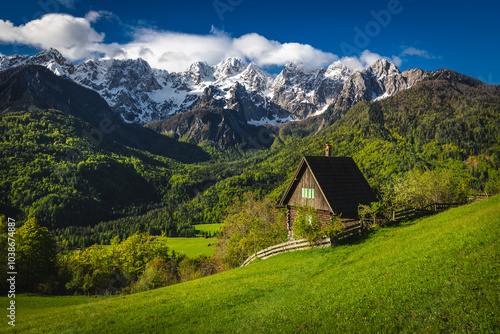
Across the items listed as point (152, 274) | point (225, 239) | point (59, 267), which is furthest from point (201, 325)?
point (59, 267)

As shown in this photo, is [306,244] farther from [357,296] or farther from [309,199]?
[357,296]

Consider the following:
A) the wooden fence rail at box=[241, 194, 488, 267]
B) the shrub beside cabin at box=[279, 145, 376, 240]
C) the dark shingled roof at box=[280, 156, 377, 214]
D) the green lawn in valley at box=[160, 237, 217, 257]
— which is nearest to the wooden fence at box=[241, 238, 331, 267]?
the wooden fence rail at box=[241, 194, 488, 267]

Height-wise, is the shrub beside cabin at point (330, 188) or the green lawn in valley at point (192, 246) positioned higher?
the shrub beside cabin at point (330, 188)

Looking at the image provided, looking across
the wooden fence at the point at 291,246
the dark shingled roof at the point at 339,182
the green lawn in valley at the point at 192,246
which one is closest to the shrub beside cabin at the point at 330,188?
the dark shingled roof at the point at 339,182

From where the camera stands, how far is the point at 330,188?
3322cm

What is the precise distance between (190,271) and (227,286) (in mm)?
55426

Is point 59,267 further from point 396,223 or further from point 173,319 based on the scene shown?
point 396,223

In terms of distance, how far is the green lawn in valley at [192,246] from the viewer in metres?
134

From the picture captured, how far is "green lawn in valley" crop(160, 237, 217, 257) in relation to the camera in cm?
13362

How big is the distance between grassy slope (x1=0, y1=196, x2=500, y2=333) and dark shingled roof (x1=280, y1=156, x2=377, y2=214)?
7.51 metres

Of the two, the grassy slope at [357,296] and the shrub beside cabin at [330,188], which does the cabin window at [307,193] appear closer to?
the shrub beside cabin at [330,188]

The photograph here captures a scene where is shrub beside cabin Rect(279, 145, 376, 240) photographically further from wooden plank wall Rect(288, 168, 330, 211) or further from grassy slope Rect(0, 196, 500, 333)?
grassy slope Rect(0, 196, 500, 333)

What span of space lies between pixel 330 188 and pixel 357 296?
19431 millimetres

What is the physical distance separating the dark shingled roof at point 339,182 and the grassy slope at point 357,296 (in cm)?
751
